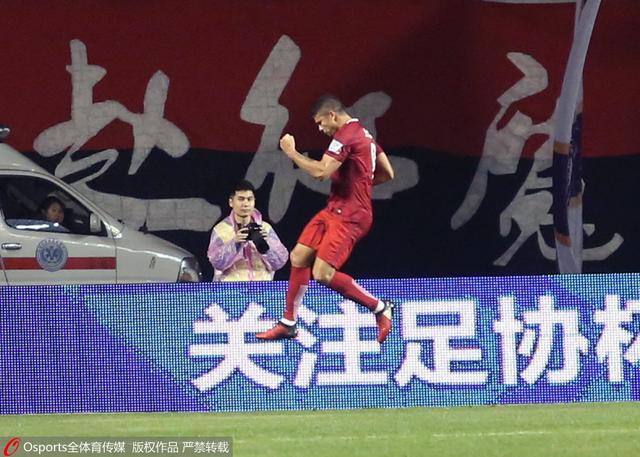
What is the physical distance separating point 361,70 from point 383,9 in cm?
66

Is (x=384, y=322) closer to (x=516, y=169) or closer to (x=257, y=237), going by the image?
(x=257, y=237)

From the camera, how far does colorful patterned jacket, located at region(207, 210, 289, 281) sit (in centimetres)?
1422

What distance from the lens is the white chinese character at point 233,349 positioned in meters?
13.2

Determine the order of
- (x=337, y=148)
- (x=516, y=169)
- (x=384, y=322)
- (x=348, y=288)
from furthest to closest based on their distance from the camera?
(x=516, y=169)
(x=384, y=322)
(x=348, y=288)
(x=337, y=148)

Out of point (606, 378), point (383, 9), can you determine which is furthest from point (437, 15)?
point (606, 378)

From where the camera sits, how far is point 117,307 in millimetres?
13281

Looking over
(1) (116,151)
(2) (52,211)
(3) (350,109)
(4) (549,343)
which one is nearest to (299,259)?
(4) (549,343)

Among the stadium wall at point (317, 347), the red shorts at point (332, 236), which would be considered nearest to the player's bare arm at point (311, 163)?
the red shorts at point (332, 236)

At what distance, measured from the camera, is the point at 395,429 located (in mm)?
11938

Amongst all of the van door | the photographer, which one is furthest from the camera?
Answer: the van door

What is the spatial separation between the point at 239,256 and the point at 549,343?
2.61m

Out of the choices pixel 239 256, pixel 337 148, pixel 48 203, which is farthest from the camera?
pixel 48 203

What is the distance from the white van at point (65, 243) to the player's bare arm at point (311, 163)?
221 inches

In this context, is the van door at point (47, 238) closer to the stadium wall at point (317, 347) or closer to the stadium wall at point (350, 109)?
the stadium wall at point (350, 109)
